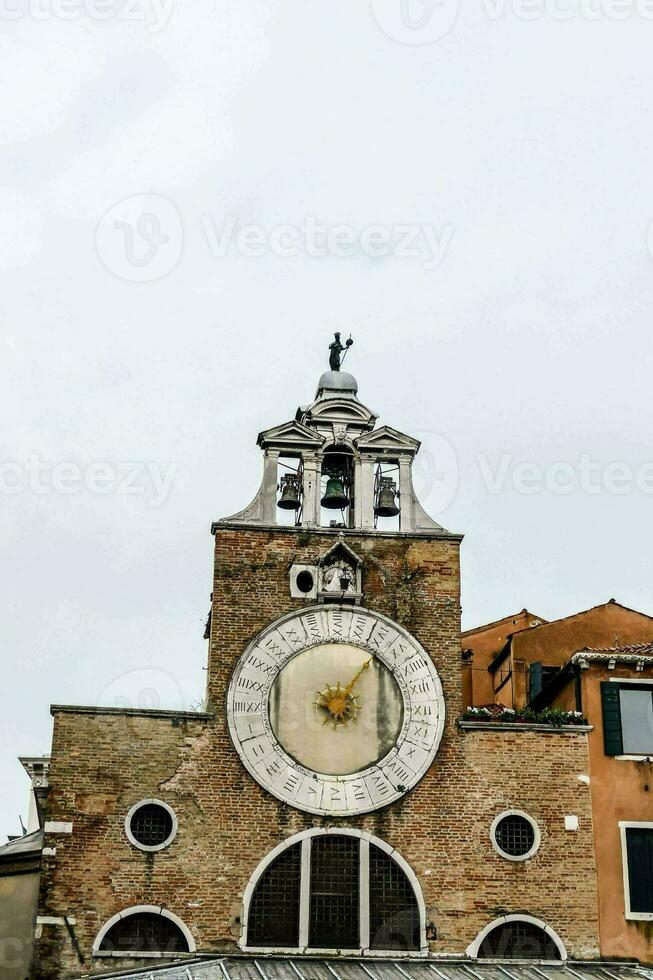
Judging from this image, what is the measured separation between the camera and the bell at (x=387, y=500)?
29219 mm

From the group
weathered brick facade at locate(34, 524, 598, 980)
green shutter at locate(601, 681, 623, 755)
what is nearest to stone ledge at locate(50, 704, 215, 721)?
weathered brick facade at locate(34, 524, 598, 980)

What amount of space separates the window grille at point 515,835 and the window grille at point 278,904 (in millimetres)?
3828

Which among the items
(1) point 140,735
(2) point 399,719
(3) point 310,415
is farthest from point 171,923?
(3) point 310,415

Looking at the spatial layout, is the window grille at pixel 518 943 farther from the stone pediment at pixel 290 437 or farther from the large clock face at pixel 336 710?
the stone pediment at pixel 290 437

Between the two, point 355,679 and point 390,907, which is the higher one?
point 355,679

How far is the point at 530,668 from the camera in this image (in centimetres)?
3266

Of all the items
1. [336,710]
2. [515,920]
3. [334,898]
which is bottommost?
[515,920]

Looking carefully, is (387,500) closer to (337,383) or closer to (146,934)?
(337,383)

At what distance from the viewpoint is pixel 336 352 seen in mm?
31500

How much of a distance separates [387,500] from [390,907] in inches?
317

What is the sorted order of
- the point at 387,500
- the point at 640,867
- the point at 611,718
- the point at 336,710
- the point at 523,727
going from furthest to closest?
the point at 387,500 < the point at 611,718 < the point at 523,727 < the point at 336,710 < the point at 640,867

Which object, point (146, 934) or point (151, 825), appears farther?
point (151, 825)

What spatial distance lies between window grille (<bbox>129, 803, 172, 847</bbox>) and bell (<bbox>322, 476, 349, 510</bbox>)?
7130 millimetres

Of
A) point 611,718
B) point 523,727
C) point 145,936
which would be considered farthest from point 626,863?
point 145,936
